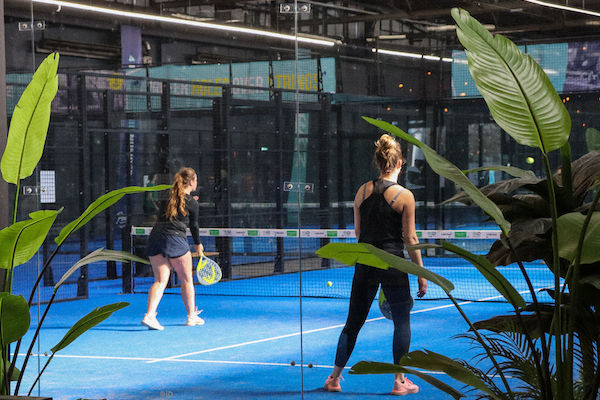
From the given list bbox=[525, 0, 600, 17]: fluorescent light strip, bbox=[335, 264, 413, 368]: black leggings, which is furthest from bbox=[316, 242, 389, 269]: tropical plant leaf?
bbox=[525, 0, 600, 17]: fluorescent light strip

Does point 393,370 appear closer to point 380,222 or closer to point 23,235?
point 23,235

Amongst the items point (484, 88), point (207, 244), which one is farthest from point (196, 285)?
point (484, 88)

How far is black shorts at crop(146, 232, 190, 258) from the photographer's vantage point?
16.2ft

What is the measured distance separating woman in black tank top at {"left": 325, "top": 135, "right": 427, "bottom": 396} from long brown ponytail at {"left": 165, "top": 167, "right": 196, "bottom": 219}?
958mm

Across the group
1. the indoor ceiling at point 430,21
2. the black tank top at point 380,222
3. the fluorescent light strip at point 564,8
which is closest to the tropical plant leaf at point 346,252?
the black tank top at point 380,222

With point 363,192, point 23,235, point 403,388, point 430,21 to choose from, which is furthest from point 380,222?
point 23,235

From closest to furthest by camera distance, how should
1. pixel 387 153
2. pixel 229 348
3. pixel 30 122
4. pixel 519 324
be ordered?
1. pixel 519 324
2. pixel 30 122
3. pixel 387 153
4. pixel 229 348

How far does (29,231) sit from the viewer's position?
115 inches

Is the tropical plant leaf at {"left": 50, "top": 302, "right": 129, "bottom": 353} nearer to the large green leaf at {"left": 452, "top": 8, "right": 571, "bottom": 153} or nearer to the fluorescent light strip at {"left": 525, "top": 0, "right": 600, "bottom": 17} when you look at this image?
the large green leaf at {"left": 452, "top": 8, "right": 571, "bottom": 153}

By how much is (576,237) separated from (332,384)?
2310mm

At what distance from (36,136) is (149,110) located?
1.69m

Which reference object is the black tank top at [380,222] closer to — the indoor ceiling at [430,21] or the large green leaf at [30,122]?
the indoor ceiling at [430,21]

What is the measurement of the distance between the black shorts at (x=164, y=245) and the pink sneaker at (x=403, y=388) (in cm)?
141

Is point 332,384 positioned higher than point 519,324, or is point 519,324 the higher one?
point 519,324
